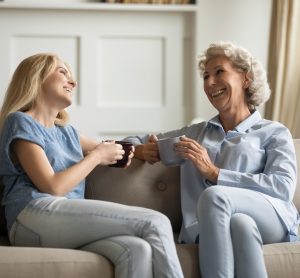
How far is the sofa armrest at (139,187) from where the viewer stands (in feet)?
8.85

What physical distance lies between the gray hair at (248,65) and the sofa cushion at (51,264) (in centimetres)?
102

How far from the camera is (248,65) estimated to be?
283cm

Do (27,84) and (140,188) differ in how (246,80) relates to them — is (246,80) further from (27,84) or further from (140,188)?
(27,84)

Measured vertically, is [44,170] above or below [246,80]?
below

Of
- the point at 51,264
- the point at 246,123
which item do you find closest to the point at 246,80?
the point at 246,123

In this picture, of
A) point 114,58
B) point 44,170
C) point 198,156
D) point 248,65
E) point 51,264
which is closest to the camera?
point 51,264

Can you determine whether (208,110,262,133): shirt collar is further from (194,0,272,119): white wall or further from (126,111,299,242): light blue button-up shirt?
(194,0,272,119): white wall

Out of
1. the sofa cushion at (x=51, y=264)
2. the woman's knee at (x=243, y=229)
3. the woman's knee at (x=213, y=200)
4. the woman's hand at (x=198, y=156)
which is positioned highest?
the woman's hand at (x=198, y=156)

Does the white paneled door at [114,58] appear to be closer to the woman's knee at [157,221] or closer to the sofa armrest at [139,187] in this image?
the sofa armrest at [139,187]

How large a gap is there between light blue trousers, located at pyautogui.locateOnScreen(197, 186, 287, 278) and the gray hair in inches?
22.0

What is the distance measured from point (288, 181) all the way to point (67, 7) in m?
2.47

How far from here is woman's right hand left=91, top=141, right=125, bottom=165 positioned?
97.9 inches

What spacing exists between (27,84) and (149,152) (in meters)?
0.53

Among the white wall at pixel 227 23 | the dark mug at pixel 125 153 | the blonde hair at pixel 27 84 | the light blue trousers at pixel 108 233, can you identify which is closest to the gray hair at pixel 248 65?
the dark mug at pixel 125 153
